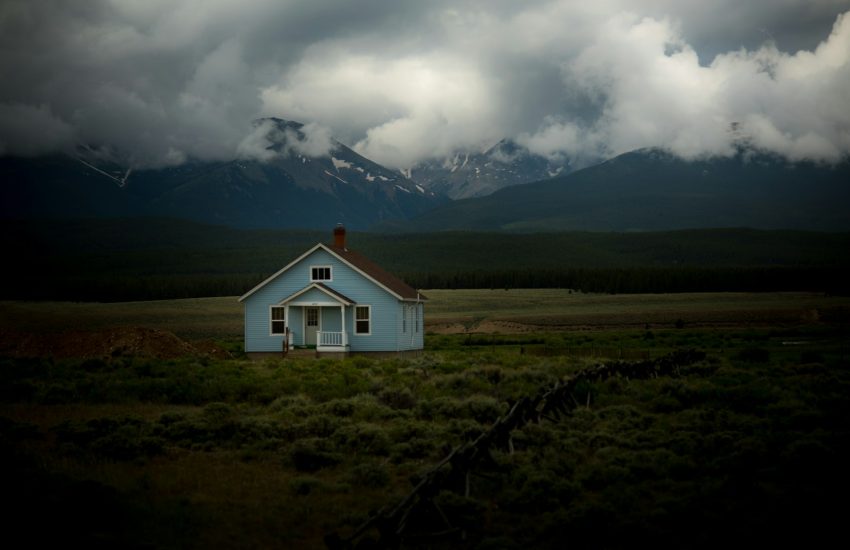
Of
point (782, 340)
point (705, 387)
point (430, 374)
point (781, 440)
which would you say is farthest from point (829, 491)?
point (782, 340)

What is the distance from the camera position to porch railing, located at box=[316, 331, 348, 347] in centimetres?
4178

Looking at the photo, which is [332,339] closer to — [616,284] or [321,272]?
[321,272]

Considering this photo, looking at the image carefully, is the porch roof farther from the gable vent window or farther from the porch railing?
the porch railing

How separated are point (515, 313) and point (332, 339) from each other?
48.4m

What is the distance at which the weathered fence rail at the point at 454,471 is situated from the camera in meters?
9.87

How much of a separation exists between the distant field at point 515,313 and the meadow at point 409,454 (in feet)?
138

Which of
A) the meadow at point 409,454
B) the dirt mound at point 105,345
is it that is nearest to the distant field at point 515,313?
the dirt mound at point 105,345

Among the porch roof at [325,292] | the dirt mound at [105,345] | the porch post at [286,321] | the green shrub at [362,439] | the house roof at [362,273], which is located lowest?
the green shrub at [362,439]

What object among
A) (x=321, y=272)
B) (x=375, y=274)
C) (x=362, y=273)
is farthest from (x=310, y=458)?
(x=375, y=274)

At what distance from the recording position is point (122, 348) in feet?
125

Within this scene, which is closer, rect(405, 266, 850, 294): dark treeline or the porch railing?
the porch railing

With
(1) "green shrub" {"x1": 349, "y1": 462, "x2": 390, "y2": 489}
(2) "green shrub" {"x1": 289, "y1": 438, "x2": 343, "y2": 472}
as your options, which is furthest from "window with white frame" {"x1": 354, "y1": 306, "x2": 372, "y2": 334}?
(1) "green shrub" {"x1": 349, "y1": 462, "x2": 390, "y2": 489}

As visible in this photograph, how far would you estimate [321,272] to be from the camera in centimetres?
4366

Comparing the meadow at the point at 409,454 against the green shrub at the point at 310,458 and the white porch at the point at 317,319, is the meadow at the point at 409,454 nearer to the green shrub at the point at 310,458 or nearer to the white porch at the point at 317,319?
the green shrub at the point at 310,458
